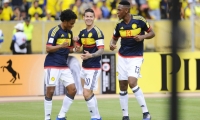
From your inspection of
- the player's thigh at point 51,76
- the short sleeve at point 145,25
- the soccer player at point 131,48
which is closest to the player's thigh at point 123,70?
the soccer player at point 131,48

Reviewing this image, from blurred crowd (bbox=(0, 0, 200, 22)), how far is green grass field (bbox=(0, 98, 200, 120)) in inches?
274

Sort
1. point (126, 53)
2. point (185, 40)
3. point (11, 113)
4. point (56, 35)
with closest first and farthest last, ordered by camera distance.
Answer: point (185, 40), point (56, 35), point (126, 53), point (11, 113)

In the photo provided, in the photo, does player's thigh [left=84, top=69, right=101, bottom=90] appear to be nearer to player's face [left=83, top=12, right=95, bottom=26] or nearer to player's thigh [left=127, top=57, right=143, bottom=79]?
player's thigh [left=127, top=57, right=143, bottom=79]

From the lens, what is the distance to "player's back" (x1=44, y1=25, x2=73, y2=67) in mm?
8719

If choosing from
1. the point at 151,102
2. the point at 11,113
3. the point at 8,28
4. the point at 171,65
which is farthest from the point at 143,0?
the point at 171,65

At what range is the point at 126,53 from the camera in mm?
9422

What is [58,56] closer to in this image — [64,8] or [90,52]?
[90,52]

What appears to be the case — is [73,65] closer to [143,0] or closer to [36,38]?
[36,38]

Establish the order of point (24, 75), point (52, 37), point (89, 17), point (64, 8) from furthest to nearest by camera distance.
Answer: point (64, 8) → point (24, 75) → point (89, 17) → point (52, 37)

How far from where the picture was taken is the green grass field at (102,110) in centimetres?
1091

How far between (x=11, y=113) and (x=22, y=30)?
689 centimetres

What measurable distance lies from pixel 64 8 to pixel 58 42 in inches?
506

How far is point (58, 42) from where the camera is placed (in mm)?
8758

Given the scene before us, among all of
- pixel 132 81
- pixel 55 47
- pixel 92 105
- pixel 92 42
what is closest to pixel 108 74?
pixel 132 81
